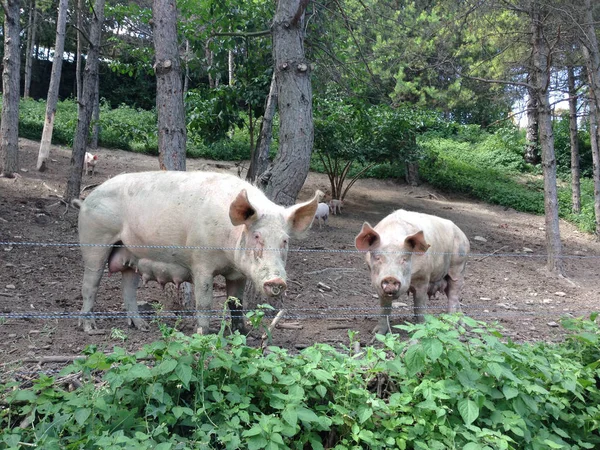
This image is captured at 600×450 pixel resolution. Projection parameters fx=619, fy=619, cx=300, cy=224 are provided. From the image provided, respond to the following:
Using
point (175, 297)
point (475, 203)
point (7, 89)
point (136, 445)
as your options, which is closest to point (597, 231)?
point (475, 203)

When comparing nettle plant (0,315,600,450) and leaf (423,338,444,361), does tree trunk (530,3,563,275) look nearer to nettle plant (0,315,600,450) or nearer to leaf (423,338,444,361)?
nettle plant (0,315,600,450)

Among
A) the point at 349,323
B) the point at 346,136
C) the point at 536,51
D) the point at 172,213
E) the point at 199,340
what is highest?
the point at 536,51

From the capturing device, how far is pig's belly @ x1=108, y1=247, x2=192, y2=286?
5.74 m

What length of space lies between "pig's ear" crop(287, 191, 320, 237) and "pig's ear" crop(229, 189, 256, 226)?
1.27ft

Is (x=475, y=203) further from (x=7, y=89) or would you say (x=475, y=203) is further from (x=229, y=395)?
(x=229, y=395)

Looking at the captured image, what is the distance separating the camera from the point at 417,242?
6.14m

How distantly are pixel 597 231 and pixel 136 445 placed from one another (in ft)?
50.5

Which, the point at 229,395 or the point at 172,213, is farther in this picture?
the point at 172,213

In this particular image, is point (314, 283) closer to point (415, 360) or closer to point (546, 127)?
point (415, 360)

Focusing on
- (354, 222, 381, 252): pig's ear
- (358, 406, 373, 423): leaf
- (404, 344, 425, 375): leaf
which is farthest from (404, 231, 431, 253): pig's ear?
(358, 406, 373, 423): leaf

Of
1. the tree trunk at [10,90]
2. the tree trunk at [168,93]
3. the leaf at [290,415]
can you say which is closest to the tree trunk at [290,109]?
the tree trunk at [168,93]

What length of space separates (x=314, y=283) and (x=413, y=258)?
9.43ft

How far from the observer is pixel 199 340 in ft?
13.0

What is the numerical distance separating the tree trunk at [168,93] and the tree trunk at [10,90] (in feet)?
21.8
